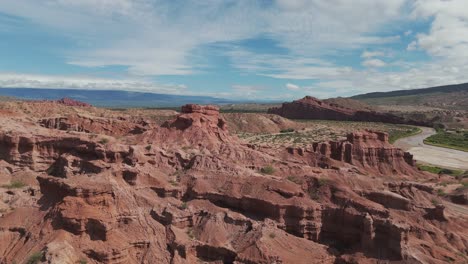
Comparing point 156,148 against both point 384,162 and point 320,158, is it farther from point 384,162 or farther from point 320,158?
point 384,162

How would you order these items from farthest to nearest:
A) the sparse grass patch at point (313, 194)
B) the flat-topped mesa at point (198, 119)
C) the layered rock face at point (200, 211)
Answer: the flat-topped mesa at point (198, 119) → the sparse grass patch at point (313, 194) → the layered rock face at point (200, 211)

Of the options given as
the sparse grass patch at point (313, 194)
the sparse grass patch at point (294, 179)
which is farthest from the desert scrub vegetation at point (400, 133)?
the sparse grass patch at point (313, 194)

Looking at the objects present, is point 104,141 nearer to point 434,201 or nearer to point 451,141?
point 434,201

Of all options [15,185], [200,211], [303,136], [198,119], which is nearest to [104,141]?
[15,185]

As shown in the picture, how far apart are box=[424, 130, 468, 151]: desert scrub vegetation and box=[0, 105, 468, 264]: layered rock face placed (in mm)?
103560

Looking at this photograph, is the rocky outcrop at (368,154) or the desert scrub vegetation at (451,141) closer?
the rocky outcrop at (368,154)

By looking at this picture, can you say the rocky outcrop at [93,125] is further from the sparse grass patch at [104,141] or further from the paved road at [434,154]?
the paved road at [434,154]

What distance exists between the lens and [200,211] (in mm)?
34844

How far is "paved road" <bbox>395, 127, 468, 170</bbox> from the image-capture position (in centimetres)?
10544

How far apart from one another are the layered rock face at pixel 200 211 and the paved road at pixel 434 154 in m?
66.9

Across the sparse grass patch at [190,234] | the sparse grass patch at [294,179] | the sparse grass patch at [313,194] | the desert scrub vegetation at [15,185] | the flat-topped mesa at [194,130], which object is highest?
the flat-topped mesa at [194,130]

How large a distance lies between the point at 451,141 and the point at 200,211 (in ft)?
458

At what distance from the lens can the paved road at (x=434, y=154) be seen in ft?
346

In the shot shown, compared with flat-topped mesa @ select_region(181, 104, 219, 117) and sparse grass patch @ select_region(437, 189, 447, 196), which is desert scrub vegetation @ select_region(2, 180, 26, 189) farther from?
sparse grass patch @ select_region(437, 189, 447, 196)
